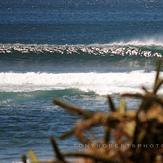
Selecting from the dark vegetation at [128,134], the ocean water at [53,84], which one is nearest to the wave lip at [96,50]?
the ocean water at [53,84]

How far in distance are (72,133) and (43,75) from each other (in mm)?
30647

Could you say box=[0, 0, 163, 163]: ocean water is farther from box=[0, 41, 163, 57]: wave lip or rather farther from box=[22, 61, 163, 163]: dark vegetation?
box=[22, 61, 163, 163]: dark vegetation

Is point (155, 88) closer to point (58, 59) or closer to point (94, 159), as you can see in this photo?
point (94, 159)

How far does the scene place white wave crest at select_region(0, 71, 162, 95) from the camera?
29.4 m

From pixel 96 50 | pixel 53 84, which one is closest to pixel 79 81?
pixel 53 84

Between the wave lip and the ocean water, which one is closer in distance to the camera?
the ocean water

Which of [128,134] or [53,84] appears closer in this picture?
[128,134]

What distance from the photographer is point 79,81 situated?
31.7m

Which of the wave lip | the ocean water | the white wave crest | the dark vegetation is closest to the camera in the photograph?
the dark vegetation

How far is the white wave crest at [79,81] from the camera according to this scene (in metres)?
29.4

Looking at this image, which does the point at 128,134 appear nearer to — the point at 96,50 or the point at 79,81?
the point at 79,81

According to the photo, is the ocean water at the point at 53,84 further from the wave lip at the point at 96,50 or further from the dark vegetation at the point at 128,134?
the dark vegetation at the point at 128,134

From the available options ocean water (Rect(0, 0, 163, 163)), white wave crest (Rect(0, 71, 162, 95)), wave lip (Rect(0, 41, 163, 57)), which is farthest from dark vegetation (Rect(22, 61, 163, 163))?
wave lip (Rect(0, 41, 163, 57))

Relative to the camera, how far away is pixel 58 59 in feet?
139
